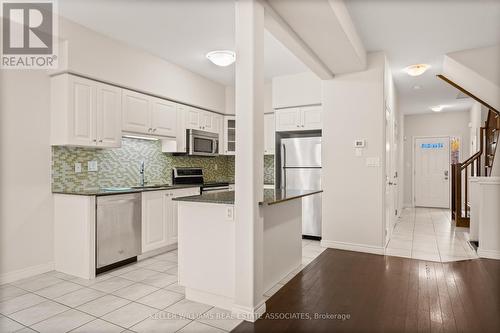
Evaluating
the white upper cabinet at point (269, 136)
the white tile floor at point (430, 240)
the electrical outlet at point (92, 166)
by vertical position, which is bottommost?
the white tile floor at point (430, 240)

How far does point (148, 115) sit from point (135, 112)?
0.74ft

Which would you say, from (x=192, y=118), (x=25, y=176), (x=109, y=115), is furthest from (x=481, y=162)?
(x=25, y=176)

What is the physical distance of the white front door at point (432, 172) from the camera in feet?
29.1

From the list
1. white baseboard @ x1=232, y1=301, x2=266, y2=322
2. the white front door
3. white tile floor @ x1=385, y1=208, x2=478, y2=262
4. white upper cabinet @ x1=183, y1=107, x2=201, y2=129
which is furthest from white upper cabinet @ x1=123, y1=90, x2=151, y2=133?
the white front door

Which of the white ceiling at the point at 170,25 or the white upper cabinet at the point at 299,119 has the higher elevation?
the white ceiling at the point at 170,25

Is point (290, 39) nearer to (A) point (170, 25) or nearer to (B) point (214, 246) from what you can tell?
(A) point (170, 25)

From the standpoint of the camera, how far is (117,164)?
4.30m

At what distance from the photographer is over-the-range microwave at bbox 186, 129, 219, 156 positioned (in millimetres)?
5215

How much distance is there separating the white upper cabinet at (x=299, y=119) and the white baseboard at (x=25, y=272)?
3.91m

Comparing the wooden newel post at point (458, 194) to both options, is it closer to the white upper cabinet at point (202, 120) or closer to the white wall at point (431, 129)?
the white wall at point (431, 129)

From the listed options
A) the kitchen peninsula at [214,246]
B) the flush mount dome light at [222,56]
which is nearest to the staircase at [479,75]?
the flush mount dome light at [222,56]

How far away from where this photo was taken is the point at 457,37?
13.1 ft

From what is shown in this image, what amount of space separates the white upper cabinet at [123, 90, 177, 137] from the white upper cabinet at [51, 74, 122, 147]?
0.89 feet

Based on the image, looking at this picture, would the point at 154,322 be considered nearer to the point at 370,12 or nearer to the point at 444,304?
the point at 444,304
